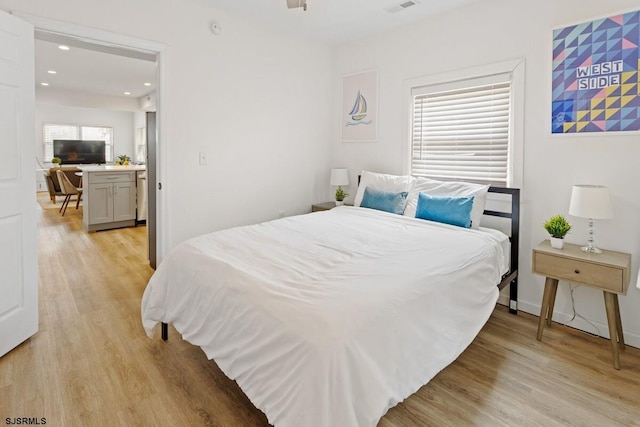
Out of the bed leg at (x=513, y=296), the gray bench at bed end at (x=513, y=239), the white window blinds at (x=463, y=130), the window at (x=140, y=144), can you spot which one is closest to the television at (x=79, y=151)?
the window at (x=140, y=144)

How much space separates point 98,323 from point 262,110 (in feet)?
8.08

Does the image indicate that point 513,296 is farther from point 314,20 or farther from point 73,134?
point 73,134

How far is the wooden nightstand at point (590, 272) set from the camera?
87.4 inches

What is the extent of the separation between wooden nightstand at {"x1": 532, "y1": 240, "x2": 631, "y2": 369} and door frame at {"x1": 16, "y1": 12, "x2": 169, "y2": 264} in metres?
3.04

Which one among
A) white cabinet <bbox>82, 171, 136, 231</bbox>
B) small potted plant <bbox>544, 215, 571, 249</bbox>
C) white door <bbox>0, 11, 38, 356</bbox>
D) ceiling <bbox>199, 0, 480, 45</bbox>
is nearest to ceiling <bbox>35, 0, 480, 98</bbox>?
ceiling <bbox>199, 0, 480, 45</bbox>

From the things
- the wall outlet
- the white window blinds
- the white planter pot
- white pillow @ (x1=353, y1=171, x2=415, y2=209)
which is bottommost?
the white planter pot

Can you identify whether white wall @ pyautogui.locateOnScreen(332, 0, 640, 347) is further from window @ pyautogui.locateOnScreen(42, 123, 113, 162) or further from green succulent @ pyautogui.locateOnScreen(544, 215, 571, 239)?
window @ pyautogui.locateOnScreen(42, 123, 113, 162)

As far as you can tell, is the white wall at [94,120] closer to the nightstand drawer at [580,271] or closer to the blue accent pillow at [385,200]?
the blue accent pillow at [385,200]

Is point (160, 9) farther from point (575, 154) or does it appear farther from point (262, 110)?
point (575, 154)

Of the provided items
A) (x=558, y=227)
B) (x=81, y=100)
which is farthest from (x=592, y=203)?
(x=81, y=100)

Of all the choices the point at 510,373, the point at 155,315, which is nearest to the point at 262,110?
the point at 155,315

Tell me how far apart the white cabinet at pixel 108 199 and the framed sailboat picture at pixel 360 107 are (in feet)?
12.8

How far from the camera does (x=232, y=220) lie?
373 centimetres

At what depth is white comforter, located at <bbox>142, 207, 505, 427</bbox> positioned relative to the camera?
129 cm
